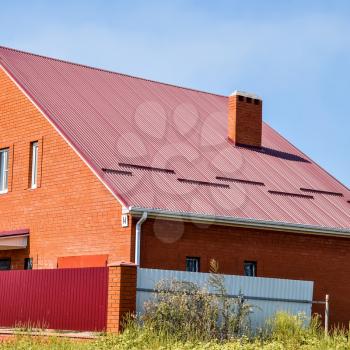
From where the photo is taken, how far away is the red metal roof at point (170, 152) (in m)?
23.7

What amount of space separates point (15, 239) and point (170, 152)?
5.22 m

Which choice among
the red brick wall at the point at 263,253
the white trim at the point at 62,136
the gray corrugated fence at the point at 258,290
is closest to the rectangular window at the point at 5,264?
the white trim at the point at 62,136

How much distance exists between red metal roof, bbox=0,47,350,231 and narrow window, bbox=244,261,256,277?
1.32 metres

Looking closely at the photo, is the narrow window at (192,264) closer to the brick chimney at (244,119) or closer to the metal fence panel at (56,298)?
the metal fence panel at (56,298)

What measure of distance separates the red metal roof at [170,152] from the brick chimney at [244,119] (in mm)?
405

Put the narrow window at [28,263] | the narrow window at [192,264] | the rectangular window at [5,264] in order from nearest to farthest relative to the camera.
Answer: the narrow window at [192,264] → the narrow window at [28,263] → the rectangular window at [5,264]

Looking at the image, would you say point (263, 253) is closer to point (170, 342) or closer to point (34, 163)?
point (34, 163)

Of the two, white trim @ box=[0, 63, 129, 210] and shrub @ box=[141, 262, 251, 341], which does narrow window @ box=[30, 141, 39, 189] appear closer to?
white trim @ box=[0, 63, 129, 210]

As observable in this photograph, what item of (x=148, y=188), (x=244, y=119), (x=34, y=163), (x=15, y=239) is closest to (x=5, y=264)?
(x=15, y=239)

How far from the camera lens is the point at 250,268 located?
80.8 feet

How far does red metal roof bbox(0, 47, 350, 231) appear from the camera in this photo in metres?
23.7

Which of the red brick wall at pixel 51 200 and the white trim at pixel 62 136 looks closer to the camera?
the white trim at pixel 62 136

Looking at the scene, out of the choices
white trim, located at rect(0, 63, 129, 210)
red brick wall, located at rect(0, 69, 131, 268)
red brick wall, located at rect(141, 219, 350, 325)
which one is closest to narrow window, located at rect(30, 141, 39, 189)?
red brick wall, located at rect(0, 69, 131, 268)

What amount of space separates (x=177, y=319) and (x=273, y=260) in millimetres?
7532
